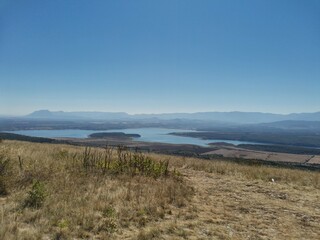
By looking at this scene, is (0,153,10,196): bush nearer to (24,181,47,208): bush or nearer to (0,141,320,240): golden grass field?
(0,141,320,240): golden grass field

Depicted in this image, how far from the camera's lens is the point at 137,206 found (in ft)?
25.5

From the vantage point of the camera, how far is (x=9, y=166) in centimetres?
988

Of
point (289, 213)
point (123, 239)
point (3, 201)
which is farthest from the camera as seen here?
point (289, 213)

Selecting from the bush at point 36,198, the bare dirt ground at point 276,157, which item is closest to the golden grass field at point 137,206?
the bush at point 36,198

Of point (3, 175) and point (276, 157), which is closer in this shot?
point (3, 175)

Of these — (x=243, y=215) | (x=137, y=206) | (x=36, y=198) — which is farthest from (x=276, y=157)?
(x=36, y=198)

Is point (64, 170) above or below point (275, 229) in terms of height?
above

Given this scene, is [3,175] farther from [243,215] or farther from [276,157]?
[276,157]

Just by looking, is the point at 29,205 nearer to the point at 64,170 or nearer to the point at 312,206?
the point at 64,170

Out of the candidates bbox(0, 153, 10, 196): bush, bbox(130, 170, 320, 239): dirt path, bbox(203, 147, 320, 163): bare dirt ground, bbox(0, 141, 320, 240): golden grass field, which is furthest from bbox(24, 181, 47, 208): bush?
bbox(203, 147, 320, 163): bare dirt ground

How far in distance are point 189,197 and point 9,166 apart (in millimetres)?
5792

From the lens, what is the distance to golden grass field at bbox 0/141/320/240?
20.2ft

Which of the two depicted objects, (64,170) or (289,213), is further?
(64,170)

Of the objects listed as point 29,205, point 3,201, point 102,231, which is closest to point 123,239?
point 102,231
